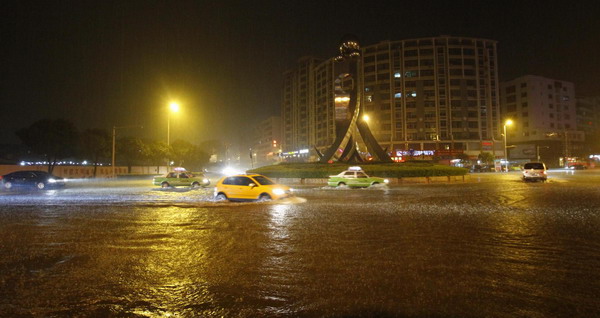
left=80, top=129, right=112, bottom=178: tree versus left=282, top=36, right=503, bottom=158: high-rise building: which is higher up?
left=282, top=36, right=503, bottom=158: high-rise building

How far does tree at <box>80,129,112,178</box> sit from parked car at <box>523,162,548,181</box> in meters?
54.7

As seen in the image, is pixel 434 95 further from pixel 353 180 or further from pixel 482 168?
pixel 353 180

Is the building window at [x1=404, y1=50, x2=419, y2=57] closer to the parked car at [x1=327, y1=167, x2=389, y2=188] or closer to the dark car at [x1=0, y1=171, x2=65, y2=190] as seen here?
the parked car at [x1=327, y1=167, x2=389, y2=188]

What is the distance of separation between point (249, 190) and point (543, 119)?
96993 mm

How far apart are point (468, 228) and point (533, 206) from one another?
6.12 meters

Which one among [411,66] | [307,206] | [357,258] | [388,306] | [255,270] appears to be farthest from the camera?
[411,66]

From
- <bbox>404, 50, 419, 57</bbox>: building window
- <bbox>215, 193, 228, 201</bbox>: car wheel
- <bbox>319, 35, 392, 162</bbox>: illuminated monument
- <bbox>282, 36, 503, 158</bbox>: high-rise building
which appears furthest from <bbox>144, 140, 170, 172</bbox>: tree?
<bbox>404, 50, 419, 57</bbox>: building window

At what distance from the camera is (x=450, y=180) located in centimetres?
3145

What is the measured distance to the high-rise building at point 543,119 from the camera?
284 feet

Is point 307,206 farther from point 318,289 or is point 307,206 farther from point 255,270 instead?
point 318,289

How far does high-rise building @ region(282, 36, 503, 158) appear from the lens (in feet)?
281

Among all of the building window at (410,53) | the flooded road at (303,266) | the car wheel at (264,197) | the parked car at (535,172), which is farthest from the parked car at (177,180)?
the building window at (410,53)

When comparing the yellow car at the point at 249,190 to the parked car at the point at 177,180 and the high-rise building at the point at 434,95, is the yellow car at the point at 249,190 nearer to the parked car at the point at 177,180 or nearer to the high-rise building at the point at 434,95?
the parked car at the point at 177,180

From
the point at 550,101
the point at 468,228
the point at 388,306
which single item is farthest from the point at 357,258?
the point at 550,101
